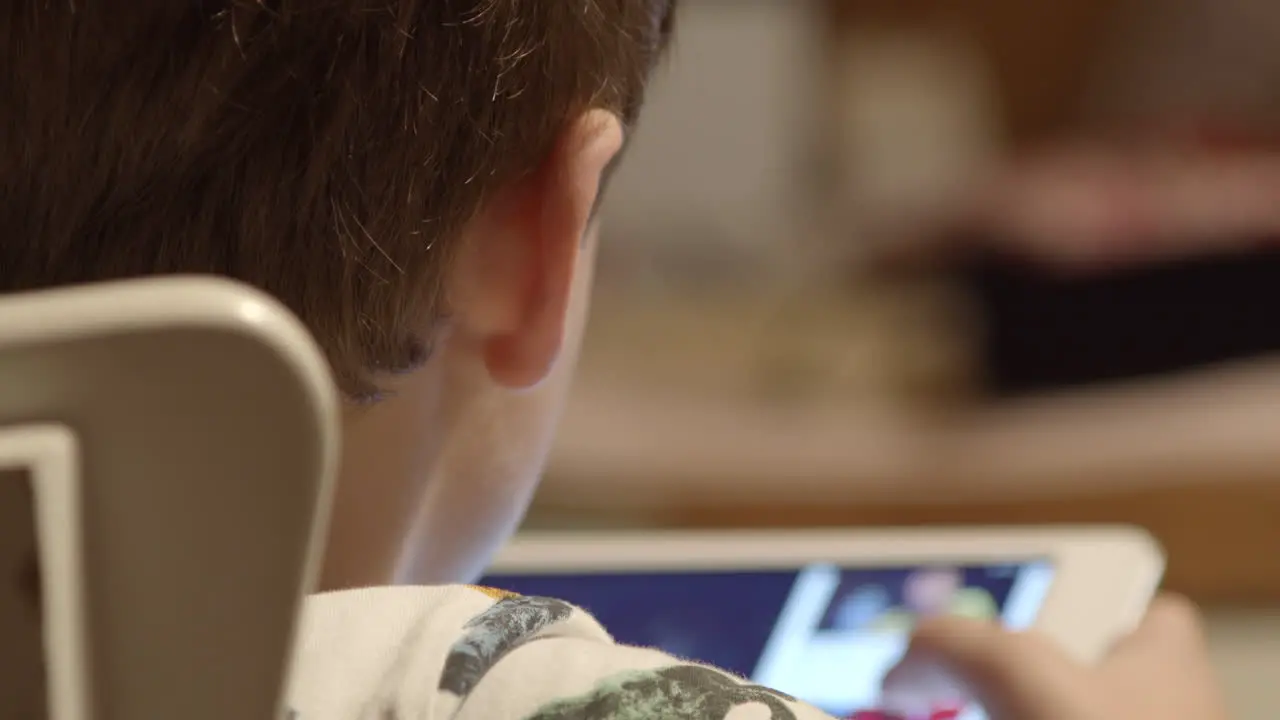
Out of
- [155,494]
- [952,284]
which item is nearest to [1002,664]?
[155,494]

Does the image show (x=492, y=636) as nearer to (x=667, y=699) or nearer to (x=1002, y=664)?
(x=667, y=699)

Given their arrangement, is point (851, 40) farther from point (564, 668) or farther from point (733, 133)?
point (564, 668)

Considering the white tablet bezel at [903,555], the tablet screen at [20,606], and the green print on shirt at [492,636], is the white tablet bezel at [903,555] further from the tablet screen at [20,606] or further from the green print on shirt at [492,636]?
the tablet screen at [20,606]

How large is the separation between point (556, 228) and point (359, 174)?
0.06 meters

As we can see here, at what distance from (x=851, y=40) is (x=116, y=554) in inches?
59.3

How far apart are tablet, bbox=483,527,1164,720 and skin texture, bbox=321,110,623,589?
0.17 meters

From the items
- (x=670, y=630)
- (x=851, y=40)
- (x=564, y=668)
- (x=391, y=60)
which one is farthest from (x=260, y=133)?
(x=851, y=40)

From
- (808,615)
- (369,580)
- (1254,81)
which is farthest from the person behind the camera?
(1254,81)

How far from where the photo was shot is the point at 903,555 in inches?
25.1

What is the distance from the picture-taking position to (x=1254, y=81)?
1.51m

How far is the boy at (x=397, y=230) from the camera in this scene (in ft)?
0.96

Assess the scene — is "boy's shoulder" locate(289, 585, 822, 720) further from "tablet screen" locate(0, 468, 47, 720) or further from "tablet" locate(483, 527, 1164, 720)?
"tablet" locate(483, 527, 1164, 720)

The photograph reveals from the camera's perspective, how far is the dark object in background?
141 centimetres

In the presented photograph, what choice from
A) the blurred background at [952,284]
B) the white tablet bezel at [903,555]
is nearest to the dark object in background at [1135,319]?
the blurred background at [952,284]
